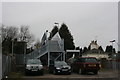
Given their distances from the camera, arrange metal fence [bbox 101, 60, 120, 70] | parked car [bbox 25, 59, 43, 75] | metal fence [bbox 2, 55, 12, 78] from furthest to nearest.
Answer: metal fence [bbox 101, 60, 120, 70]
parked car [bbox 25, 59, 43, 75]
metal fence [bbox 2, 55, 12, 78]

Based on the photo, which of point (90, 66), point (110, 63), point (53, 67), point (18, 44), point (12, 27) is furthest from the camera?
point (12, 27)

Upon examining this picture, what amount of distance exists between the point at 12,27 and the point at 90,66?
Answer: 48052 millimetres

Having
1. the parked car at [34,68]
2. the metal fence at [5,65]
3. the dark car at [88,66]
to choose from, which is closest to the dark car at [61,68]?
the dark car at [88,66]

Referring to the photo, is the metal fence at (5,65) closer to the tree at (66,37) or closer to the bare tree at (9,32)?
the bare tree at (9,32)

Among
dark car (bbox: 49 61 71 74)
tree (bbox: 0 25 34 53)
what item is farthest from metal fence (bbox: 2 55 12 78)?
tree (bbox: 0 25 34 53)

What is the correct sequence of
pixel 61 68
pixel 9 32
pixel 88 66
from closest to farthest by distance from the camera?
pixel 88 66, pixel 61 68, pixel 9 32

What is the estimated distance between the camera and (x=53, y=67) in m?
26.9

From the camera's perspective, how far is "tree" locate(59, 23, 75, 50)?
7012cm

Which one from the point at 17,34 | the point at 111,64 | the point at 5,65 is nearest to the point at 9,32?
the point at 17,34

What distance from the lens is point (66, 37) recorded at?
72625 mm

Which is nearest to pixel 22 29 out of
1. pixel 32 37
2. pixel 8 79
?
pixel 32 37

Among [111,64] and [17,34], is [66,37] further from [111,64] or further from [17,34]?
[111,64]

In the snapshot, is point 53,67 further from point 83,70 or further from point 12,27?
point 12,27

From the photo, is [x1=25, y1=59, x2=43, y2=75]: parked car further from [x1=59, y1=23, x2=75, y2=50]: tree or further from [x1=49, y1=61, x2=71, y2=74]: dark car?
[x1=59, y1=23, x2=75, y2=50]: tree
